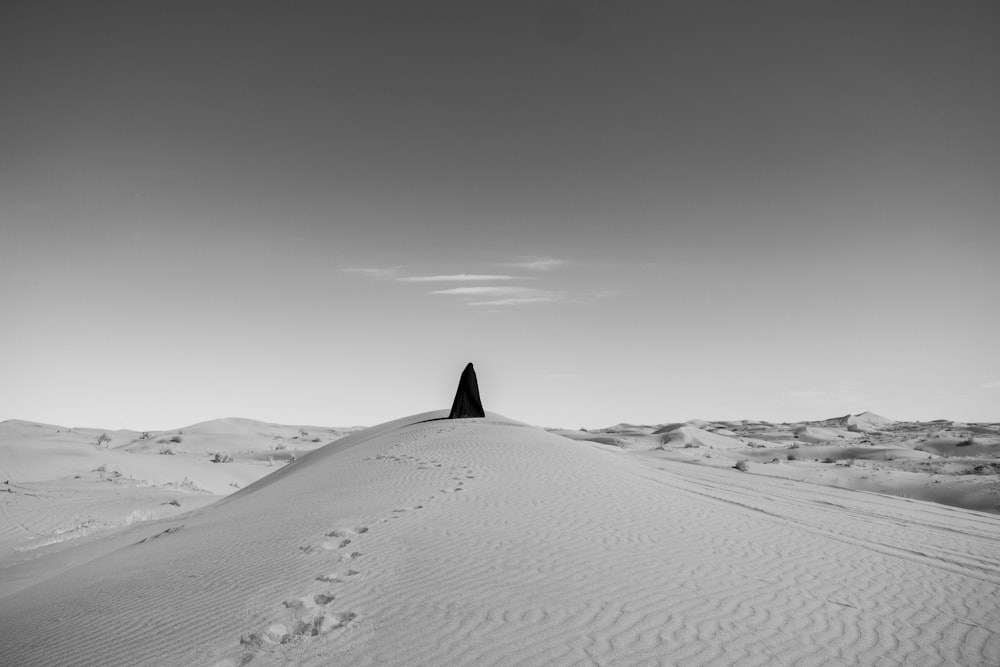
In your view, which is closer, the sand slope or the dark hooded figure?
the sand slope

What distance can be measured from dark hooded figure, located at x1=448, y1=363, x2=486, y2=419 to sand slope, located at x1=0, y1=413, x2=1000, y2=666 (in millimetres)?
11092

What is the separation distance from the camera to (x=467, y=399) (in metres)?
20.4

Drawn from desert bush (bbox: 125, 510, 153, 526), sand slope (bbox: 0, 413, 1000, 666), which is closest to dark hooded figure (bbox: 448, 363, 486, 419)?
desert bush (bbox: 125, 510, 153, 526)

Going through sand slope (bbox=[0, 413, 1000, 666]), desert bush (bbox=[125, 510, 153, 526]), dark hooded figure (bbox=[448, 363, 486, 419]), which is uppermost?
dark hooded figure (bbox=[448, 363, 486, 419])

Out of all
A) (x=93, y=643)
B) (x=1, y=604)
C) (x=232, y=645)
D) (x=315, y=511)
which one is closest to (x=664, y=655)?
(x=232, y=645)

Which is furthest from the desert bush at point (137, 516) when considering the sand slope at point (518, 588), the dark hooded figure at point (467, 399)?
the dark hooded figure at point (467, 399)

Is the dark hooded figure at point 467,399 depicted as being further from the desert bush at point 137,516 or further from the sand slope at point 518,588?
the sand slope at point 518,588

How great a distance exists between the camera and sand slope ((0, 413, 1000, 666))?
3732 millimetres

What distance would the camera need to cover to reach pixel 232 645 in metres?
3.81

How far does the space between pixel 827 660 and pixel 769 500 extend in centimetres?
818

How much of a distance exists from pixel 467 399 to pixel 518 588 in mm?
15972

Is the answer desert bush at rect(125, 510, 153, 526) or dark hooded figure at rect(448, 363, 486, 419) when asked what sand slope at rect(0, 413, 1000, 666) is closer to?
desert bush at rect(125, 510, 153, 526)

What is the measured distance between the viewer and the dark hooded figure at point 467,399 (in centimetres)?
2016

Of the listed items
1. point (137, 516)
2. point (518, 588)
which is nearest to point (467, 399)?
point (137, 516)
